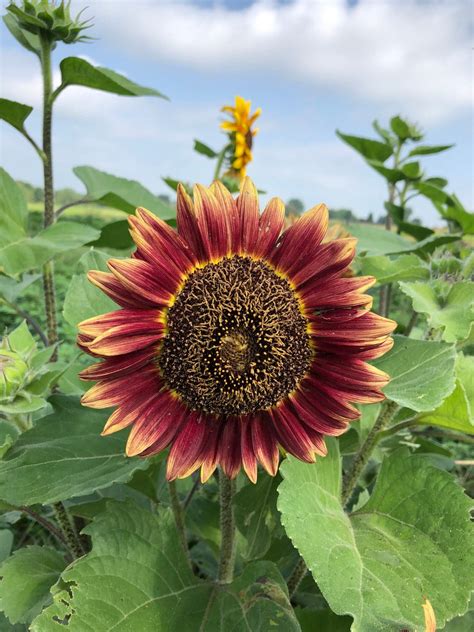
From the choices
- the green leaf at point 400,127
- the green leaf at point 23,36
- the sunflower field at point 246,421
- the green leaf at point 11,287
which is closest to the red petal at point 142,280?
the sunflower field at point 246,421

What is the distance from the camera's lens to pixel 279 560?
3.18 feet

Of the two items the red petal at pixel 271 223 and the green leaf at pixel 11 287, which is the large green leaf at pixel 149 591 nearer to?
the red petal at pixel 271 223

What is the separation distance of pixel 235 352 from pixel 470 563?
358 mm

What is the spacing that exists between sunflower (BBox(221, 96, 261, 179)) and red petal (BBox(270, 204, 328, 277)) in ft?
5.00

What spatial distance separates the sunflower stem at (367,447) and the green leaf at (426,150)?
122 cm

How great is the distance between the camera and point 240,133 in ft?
7.26

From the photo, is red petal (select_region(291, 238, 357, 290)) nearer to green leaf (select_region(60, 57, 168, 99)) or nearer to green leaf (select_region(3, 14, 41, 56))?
green leaf (select_region(60, 57, 168, 99))

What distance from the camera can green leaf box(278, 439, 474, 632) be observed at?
0.67 metres

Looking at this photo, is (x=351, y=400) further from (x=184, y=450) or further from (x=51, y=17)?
(x=51, y=17)

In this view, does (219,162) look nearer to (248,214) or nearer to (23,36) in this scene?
(23,36)

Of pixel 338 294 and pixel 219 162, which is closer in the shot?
pixel 338 294

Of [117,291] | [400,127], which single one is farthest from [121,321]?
[400,127]

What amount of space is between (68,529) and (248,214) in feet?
1.91

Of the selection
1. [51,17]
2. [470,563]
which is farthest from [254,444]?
[51,17]
